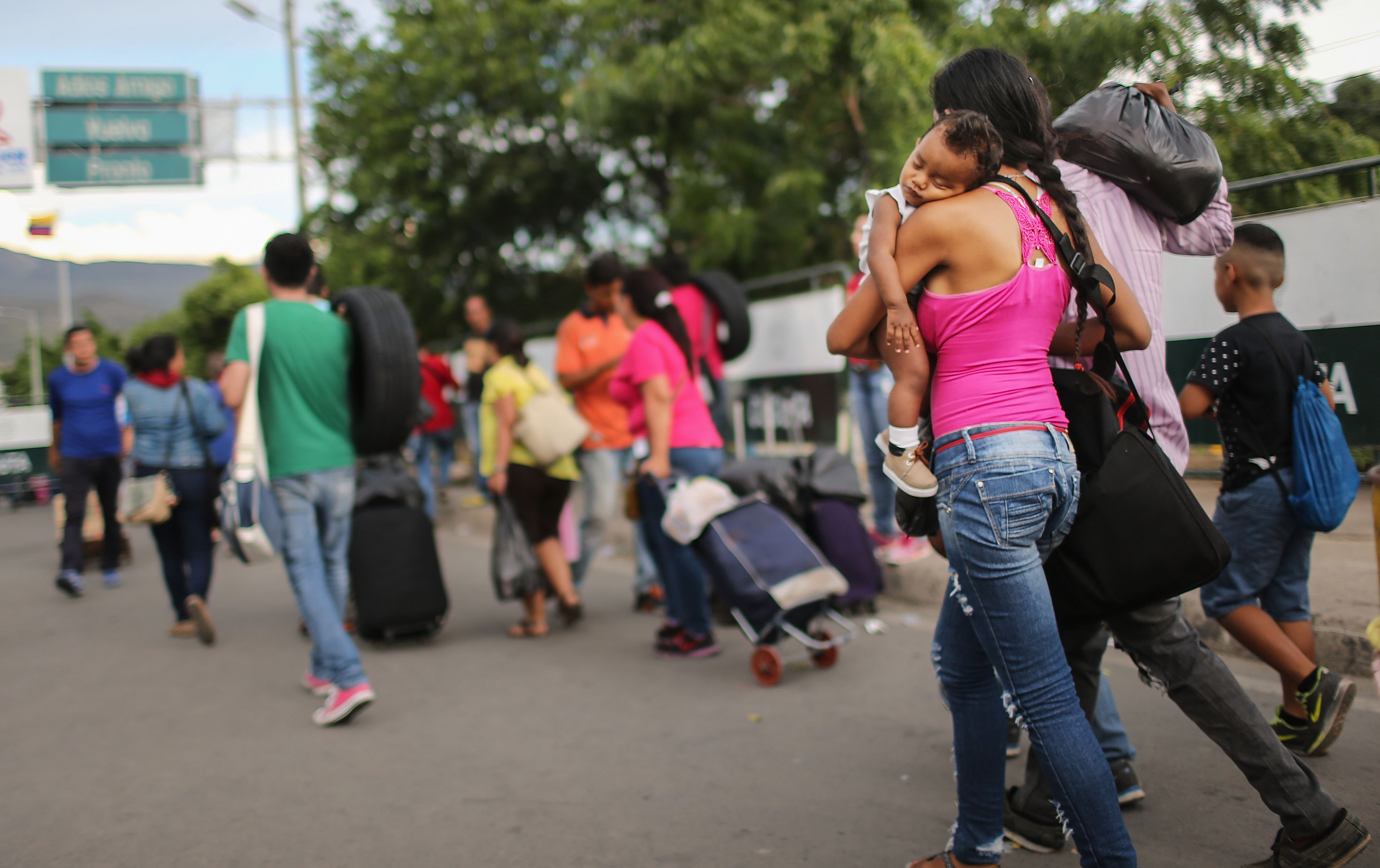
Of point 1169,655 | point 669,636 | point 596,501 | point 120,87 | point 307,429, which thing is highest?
point 120,87

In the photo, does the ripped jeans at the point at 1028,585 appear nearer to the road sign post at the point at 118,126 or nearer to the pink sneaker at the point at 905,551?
the pink sneaker at the point at 905,551

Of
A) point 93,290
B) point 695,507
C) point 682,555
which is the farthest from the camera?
point 93,290

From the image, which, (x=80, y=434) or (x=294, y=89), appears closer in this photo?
(x=80, y=434)

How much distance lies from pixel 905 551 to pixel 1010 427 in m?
4.31

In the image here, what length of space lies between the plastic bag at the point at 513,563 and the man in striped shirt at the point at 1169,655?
347cm

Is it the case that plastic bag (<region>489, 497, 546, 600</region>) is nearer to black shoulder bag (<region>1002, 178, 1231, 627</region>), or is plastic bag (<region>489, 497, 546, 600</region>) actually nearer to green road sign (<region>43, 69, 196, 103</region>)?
black shoulder bag (<region>1002, 178, 1231, 627</region>)

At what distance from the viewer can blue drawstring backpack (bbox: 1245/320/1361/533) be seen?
125 inches

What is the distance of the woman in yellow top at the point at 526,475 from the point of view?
5.85 meters

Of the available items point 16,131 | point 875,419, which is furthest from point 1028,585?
point 16,131

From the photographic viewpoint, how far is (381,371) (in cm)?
448

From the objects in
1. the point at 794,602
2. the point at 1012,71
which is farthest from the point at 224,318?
the point at 1012,71

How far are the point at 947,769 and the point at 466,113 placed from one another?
1546 cm

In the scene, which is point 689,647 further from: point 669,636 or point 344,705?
point 344,705

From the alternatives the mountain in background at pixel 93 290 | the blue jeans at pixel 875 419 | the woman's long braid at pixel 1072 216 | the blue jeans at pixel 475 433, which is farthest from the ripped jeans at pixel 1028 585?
the mountain in background at pixel 93 290
